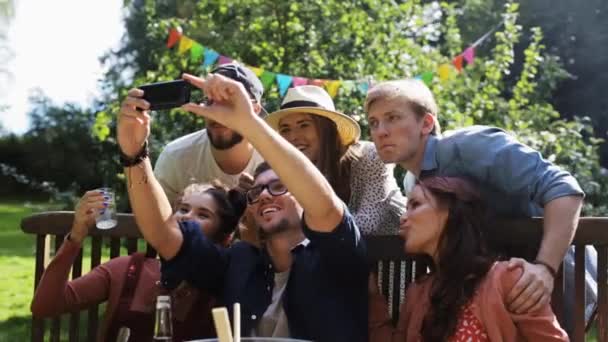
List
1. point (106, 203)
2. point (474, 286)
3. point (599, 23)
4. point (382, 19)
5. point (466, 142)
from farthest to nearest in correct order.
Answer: point (599, 23)
point (382, 19)
point (106, 203)
point (466, 142)
point (474, 286)

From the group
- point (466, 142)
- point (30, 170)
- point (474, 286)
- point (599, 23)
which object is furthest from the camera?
point (30, 170)

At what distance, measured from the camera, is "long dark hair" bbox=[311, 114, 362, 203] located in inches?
127

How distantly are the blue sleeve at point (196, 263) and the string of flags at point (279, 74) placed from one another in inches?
142

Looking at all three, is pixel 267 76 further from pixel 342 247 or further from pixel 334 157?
pixel 342 247

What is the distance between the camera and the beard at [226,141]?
11.7 feet

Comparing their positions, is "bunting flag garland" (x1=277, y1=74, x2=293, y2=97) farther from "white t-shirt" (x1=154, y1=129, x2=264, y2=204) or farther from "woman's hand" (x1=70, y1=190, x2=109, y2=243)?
"woman's hand" (x1=70, y1=190, x2=109, y2=243)

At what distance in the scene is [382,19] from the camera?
6883mm

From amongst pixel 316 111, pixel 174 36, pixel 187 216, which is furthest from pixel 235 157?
pixel 174 36

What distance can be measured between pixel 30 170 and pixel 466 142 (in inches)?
643

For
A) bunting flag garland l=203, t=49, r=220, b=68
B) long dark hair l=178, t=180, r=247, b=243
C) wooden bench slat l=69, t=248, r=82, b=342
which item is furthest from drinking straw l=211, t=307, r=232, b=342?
bunting flag garland l=203, t=49, r=220, b=68

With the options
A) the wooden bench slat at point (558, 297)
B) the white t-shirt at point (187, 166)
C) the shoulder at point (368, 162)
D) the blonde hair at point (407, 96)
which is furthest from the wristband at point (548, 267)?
the white t-shirt at point (187, 166)

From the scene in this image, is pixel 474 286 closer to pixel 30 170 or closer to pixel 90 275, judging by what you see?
pixel 90 275

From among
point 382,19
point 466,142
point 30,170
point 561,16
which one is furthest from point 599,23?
point 466,142

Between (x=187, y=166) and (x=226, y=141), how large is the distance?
0.93ft
